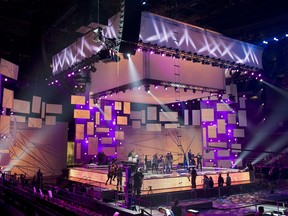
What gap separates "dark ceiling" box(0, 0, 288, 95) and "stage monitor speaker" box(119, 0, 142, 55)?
2.06 m

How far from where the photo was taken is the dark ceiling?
11.7 m

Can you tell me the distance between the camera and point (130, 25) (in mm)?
8570

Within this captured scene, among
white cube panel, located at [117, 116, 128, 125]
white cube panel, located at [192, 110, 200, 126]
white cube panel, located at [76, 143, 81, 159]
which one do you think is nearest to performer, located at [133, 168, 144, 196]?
white cube panel, located at [76, 143, 81, 159]

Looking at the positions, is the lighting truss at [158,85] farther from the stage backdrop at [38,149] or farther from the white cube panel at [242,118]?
the white cube panel at [242,118]

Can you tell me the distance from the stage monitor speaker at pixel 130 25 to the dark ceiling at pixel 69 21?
2061 mm

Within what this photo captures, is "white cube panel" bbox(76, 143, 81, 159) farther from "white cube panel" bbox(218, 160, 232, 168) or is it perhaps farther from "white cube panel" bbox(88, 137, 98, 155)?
"white cube panel" bbox(218, 160, 232, 168)

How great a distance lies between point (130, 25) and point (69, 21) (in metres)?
5.27

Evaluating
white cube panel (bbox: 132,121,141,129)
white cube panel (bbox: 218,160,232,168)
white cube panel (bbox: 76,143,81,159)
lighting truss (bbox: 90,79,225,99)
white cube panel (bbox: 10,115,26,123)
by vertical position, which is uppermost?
lighting truss (bbox: 90,79,225,99)

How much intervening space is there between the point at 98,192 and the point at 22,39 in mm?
8411

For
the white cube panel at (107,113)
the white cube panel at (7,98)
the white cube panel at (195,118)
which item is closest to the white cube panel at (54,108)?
the white cube panel at (107,113)

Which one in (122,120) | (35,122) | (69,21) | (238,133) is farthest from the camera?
(238,133)

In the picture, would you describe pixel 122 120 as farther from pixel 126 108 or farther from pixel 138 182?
pixel 138 182

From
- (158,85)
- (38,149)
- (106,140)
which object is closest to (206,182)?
(158,85)

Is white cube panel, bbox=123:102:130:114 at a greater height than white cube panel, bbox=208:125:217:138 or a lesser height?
greater
